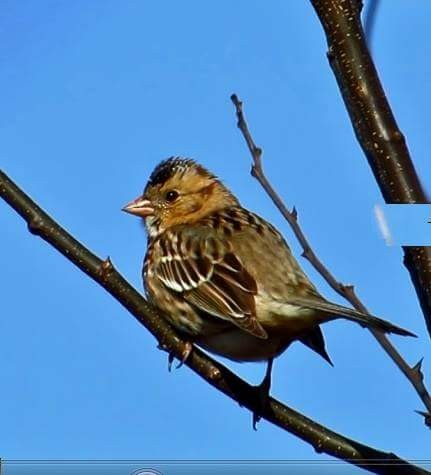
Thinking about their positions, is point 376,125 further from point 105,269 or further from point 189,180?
point 189,180

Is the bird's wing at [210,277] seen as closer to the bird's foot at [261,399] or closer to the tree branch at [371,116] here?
the bird's foot at [261,399]

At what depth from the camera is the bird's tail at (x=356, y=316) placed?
2240 millimetres

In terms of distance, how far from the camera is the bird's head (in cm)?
435

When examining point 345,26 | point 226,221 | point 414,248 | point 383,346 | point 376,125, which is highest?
point 226,221

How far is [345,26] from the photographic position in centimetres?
221

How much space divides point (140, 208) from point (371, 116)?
222 centimetres

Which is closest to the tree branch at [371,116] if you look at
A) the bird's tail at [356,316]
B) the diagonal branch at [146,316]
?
the bird's tail at [356,316]

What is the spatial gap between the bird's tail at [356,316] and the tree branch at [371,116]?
124 millimetres

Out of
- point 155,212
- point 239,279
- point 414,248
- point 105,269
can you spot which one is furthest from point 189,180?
point 414,248

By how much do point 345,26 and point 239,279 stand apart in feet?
4.96

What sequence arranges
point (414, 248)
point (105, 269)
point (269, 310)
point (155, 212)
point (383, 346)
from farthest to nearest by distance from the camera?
point (155, 212), point (269, 310), point (105, 269), point (414, 248), point (383, 346)

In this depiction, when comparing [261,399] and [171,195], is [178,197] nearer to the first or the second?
[171,195]

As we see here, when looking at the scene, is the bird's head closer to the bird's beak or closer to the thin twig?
the bird's beak

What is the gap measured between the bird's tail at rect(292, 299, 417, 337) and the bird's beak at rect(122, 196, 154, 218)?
3.99 ft
